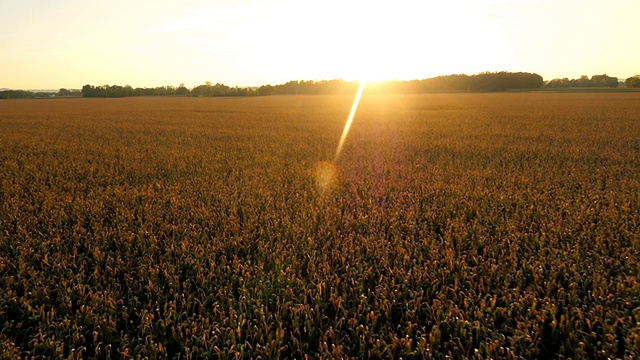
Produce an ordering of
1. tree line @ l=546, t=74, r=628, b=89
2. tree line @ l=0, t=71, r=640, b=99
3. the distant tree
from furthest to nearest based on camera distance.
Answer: tree line @ l=546, t=74, r=628, b=89
tree line @ l=0, t=71, r=640, b=99
the distant tree

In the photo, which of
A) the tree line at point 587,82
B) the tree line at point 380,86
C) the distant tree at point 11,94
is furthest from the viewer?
the tree line at point 587,82

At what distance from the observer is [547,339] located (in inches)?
104

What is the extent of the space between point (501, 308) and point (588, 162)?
784cm

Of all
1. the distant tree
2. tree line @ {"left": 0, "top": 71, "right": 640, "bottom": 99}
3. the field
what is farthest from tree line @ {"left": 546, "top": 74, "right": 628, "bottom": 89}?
the distant tree

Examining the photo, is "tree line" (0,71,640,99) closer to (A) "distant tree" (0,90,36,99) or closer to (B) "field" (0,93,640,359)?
(A) "distant tree" (0,90,36,99)

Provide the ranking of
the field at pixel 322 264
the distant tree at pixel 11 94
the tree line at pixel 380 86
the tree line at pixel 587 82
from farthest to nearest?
the tree line at pixel 587 82 → the tree line at pixel 380 86 → the distant tree at pixel 11 94 → the field at pixel 322 264

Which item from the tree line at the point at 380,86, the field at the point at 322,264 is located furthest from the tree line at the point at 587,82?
the field at the point at 322,264

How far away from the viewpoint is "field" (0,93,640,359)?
8.61 ft

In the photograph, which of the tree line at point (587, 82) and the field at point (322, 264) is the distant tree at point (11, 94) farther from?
the tree line at point (587, 82)

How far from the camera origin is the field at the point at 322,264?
2625mm

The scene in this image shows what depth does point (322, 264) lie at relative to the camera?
3631 mm

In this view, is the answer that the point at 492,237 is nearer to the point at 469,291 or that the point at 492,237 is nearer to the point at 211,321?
the point at 469,291

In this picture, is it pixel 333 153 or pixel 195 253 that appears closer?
pixel 195 253

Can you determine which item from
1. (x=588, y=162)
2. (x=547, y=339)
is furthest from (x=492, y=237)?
(x=588, y=162)
